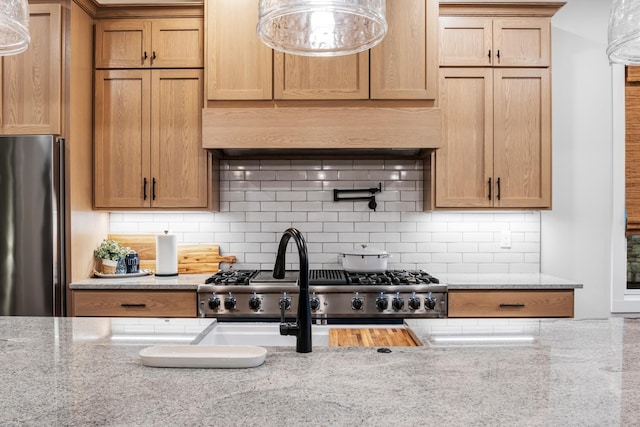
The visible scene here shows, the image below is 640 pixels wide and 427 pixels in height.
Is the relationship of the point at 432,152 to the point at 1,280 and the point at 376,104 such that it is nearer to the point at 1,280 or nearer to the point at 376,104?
the point at 376,104

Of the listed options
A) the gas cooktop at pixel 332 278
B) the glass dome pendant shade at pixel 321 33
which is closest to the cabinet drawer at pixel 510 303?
the gas cooktop at pixel 332 278

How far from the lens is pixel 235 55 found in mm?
3297

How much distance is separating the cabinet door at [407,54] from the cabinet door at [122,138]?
5.09 ft

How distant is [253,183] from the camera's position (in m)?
3.76

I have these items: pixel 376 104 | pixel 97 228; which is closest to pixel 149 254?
pixel 97 228

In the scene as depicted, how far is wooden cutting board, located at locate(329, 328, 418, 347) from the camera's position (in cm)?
168

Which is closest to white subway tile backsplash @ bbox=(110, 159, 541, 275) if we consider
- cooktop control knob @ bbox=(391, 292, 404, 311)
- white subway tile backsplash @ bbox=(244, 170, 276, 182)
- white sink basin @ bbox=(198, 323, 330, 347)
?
white subway tile backsplash @ bbox=(244, 170, 276, 182)

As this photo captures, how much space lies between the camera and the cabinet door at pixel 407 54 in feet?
10.7

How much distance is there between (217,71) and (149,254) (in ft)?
4.62

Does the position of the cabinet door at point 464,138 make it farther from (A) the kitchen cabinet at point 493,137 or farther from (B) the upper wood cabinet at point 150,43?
(B) the upper wood cabinet at point 150,43

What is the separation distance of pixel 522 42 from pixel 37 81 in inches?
123

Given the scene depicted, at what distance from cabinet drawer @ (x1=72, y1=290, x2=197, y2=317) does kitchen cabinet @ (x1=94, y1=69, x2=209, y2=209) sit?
0.63 meters

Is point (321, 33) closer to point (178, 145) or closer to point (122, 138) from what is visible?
point (178, 145)

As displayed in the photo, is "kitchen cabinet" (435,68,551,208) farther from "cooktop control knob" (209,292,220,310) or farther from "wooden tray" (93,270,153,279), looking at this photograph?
"wooden tray" (93,270,153,279)
